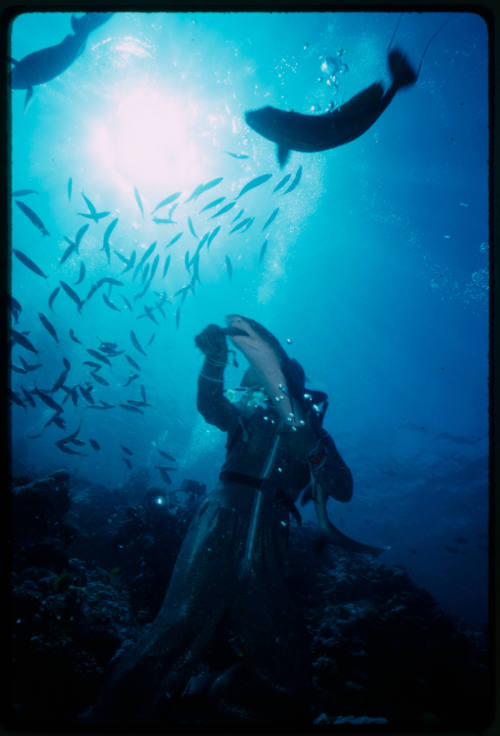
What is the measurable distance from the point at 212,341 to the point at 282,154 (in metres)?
2.72

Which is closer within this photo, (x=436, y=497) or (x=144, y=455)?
(x=436, y=497)

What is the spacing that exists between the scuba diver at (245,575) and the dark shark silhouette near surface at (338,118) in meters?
2.38

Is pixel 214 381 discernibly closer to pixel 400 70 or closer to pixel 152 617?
pixel 152 617

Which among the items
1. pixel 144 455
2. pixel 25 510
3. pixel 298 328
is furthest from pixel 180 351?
pixel 25 510

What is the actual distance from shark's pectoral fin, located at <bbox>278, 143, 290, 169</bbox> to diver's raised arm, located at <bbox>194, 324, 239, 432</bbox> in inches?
98.1

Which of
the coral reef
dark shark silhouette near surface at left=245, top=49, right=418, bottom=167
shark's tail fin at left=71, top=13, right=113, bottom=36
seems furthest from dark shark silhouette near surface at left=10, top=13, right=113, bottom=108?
the coral reef

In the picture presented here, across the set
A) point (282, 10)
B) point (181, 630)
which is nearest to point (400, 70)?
point (282, 10)

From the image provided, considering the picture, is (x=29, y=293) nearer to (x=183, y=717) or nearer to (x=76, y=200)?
(x=76, y=200)

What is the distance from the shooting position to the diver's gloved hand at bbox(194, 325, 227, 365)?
3637mm

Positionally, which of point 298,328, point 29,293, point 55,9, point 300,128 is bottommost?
point 55,9

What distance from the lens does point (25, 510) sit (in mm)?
5605

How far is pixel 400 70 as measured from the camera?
3.63 metres

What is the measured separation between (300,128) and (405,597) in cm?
741

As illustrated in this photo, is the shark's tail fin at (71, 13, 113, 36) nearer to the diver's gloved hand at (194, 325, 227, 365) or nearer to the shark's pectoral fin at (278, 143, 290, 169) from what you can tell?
the shark's pectoral fin at (278, 143, 290, 169)
